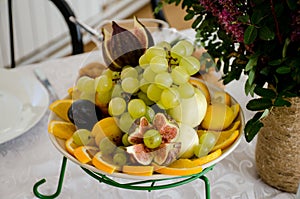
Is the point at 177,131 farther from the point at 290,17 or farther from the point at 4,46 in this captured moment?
the point at 4,46

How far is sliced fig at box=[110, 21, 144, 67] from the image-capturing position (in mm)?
856

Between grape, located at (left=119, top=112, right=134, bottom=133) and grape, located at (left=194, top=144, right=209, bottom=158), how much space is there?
0.10m

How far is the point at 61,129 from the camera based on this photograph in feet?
2.81

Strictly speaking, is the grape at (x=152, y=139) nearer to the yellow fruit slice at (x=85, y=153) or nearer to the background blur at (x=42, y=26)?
the yellow fruit slice at (x=85, y=153)

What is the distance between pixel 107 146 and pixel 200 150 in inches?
5.3

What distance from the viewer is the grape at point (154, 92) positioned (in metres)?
0.77

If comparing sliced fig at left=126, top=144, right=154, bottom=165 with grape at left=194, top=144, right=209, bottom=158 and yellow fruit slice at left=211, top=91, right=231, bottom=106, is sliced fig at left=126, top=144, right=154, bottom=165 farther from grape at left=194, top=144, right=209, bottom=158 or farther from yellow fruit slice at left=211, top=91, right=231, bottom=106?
yellow fruit slice at left=211, top=91, right=231, bottom=106

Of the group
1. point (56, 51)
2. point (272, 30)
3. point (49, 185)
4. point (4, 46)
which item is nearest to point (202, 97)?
point (272, 30)

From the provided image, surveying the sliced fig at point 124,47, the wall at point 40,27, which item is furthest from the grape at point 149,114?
the wall at point 40,27

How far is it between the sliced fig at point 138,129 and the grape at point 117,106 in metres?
0.03

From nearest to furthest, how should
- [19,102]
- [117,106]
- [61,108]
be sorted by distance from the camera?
1. [117,106]
2. [61,108]
3. [19,102]

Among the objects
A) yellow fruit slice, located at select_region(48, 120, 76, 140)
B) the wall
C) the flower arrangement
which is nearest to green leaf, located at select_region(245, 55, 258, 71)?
the flower arrangement

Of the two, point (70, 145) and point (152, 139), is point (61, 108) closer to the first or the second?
point (70, 145)

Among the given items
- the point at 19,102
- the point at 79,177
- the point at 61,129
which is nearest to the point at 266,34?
the point at 61,129
